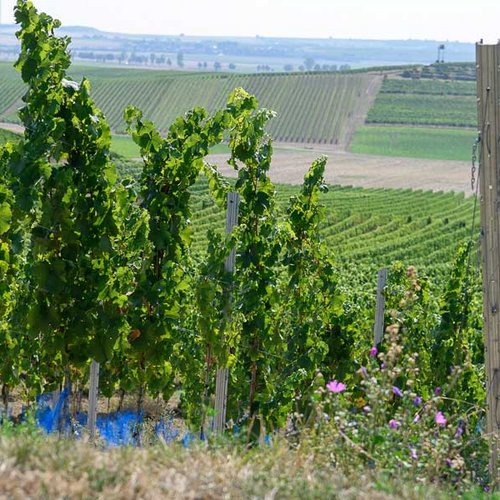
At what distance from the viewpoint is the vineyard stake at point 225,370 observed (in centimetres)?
787

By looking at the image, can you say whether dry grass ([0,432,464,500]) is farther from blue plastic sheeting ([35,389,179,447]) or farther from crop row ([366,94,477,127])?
crop row ([366,94,477,127])

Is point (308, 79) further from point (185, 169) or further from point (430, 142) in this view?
point (185, 169)

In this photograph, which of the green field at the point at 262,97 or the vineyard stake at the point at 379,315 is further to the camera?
the green field at the point at 262,97

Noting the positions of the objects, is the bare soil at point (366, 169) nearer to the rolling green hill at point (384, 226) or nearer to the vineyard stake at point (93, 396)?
the rolling green hill at point (384, 226)

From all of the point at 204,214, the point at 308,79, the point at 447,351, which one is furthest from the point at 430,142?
the point at 447,351

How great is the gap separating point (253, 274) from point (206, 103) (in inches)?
3966

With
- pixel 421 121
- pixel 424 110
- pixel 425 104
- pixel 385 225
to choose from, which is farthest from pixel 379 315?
pixel 425 104

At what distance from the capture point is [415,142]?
317 ft

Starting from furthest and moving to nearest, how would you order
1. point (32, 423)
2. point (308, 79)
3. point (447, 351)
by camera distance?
point (308, 79), point (447, 351), point (32, 423)

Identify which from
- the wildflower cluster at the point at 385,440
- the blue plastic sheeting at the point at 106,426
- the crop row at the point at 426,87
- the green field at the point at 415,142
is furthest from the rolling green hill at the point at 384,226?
the crop row at the point at 426,87

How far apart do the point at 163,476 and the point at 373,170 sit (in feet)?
241

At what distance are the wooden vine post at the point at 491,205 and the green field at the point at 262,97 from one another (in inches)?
3456

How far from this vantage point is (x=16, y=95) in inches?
4373

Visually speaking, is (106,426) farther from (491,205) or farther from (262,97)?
(262,97)
